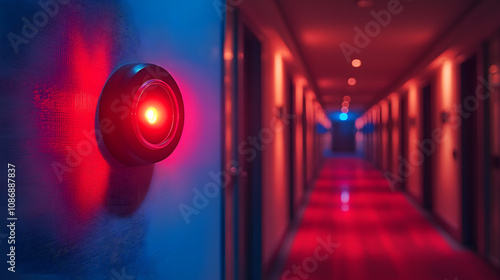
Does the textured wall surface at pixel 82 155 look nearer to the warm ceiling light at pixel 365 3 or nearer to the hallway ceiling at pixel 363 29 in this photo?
the warm ceiling light at pixel 365 3

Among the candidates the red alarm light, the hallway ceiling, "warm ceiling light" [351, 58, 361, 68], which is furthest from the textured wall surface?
"warm ceiling light" [351, 58, 361, 68]

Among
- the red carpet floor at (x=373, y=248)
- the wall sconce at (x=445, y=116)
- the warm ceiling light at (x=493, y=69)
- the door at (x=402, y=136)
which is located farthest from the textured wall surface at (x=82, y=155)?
the door at (x=402, y=136)

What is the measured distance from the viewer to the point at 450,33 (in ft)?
16.4

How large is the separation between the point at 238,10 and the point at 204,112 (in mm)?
1161

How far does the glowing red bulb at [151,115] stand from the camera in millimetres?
1330

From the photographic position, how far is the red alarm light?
119 centimetres

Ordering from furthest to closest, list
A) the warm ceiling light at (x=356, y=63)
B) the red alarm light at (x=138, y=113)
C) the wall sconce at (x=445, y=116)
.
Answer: the warm ceiling light at (x=356, y=63) < the wall sconce at (x=445, y=116) < the red alarm light at (x=138, y=113)

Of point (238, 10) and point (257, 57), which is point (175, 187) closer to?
point (238, 10)

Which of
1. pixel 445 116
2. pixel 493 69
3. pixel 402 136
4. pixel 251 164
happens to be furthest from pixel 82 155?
pixel 402 136

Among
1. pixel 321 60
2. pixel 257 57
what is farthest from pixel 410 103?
pixel 257 57

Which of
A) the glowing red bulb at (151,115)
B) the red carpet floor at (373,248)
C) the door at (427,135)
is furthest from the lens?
the door at (427,135)

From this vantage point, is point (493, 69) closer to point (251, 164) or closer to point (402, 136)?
point (251, 164)

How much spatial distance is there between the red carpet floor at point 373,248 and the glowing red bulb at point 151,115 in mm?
3024

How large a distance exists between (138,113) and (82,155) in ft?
0.76
